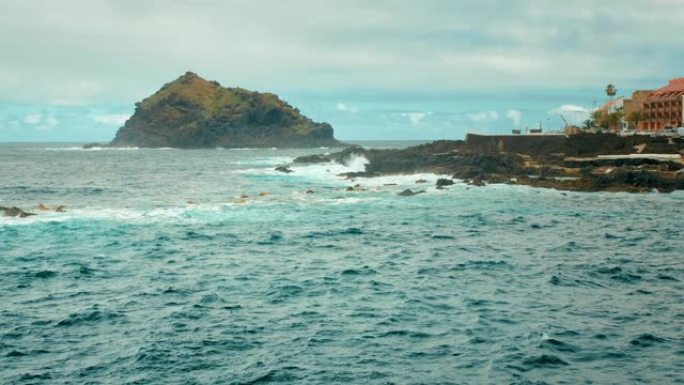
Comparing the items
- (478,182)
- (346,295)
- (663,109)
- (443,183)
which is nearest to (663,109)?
(663,109)

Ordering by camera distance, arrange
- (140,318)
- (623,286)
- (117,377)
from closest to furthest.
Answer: (117,377)
(140,318)
(623,286)

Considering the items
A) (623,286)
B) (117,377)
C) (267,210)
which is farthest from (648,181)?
(117,377)

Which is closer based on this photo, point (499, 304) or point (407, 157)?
point (499, 304)

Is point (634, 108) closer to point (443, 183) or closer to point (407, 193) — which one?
point (443, 183)

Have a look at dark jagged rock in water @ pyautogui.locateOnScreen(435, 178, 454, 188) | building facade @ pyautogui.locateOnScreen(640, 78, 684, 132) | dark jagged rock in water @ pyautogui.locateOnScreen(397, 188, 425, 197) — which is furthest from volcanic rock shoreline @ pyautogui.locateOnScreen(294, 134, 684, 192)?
building facade @ pyautogui.locateOnScreen(640, 78, 684, 132)

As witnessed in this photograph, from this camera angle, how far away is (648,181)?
58.3 m

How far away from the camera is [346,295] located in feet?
84.8

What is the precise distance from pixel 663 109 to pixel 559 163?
59.8 m

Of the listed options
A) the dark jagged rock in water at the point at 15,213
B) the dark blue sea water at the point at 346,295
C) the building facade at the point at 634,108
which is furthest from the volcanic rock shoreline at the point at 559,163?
the building facade at the point at 634,108

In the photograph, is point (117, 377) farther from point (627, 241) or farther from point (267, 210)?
point (267, 210)

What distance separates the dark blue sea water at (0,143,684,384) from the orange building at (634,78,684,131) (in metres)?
80.0

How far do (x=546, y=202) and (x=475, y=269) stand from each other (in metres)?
24.6

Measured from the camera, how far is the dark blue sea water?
18406 mm

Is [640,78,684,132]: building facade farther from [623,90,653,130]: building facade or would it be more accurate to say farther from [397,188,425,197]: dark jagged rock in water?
[397,188,425,197]: dark jagged rock in water
